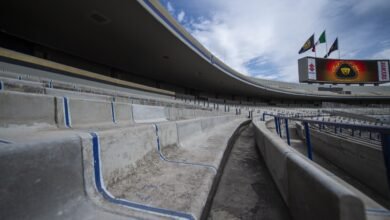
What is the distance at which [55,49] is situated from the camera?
1039cm

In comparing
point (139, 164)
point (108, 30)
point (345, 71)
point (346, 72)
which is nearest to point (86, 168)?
point (139, 164)

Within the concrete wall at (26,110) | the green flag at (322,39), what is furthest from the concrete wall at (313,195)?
the green flag at (322,39)

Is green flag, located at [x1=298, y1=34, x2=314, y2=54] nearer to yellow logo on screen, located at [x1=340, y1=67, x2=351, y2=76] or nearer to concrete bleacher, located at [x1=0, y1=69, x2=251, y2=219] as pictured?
yellow logo on screen, located at [x1=340, y1=67, x2=351, y2=76]

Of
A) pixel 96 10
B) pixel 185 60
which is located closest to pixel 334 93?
pixel 185 60

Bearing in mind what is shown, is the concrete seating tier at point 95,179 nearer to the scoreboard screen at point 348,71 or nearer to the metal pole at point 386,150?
the metal pole at point 386,150

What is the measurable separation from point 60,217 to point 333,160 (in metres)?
7.46

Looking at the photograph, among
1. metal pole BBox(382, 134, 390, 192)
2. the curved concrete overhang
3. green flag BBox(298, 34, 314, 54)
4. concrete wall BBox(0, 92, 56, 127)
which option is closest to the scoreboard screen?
green flag BBox(298, 34, 314, 54)

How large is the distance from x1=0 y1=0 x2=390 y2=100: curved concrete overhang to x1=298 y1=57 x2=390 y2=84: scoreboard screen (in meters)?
40.7

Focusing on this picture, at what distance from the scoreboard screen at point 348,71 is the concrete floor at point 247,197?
152ft

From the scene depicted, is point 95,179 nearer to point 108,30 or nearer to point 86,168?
point 86,168

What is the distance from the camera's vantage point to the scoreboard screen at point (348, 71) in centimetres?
4119

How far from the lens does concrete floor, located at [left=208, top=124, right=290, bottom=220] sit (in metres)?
1.78

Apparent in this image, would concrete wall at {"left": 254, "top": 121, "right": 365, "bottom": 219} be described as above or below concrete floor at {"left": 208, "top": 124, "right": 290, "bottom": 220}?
above

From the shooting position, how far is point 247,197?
213 centimetres
